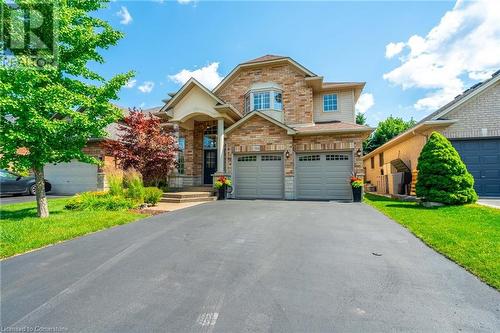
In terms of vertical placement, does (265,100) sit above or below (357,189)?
above

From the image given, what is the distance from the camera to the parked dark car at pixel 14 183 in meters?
12.9

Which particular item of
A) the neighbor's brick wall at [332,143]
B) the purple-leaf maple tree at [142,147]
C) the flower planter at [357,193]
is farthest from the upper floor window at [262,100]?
the flower planter at [357,193]

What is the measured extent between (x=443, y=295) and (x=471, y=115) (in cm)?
1256

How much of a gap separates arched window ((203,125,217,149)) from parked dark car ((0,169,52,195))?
10.4 metres

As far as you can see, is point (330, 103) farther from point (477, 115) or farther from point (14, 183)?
point (14, 183)

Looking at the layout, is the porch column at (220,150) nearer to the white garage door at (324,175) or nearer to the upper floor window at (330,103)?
the white garage door at (324,175)

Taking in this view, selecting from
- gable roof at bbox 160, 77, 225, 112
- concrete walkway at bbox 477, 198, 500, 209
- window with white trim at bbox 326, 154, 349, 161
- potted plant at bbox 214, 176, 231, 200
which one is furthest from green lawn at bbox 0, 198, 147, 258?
concrete walkway at bbox 477, 198, 500, 209

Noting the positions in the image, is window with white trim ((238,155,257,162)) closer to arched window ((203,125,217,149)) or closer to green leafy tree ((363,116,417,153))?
arched window ((203,125,217,149))

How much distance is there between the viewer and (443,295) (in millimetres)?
2725

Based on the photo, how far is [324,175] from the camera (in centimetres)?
1238

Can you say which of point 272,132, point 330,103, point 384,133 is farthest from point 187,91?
point 384,133

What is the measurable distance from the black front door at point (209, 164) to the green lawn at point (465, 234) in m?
10.1

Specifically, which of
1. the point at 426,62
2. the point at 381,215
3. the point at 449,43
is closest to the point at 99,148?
the point at 381,215

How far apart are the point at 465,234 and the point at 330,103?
11810 millimetres
